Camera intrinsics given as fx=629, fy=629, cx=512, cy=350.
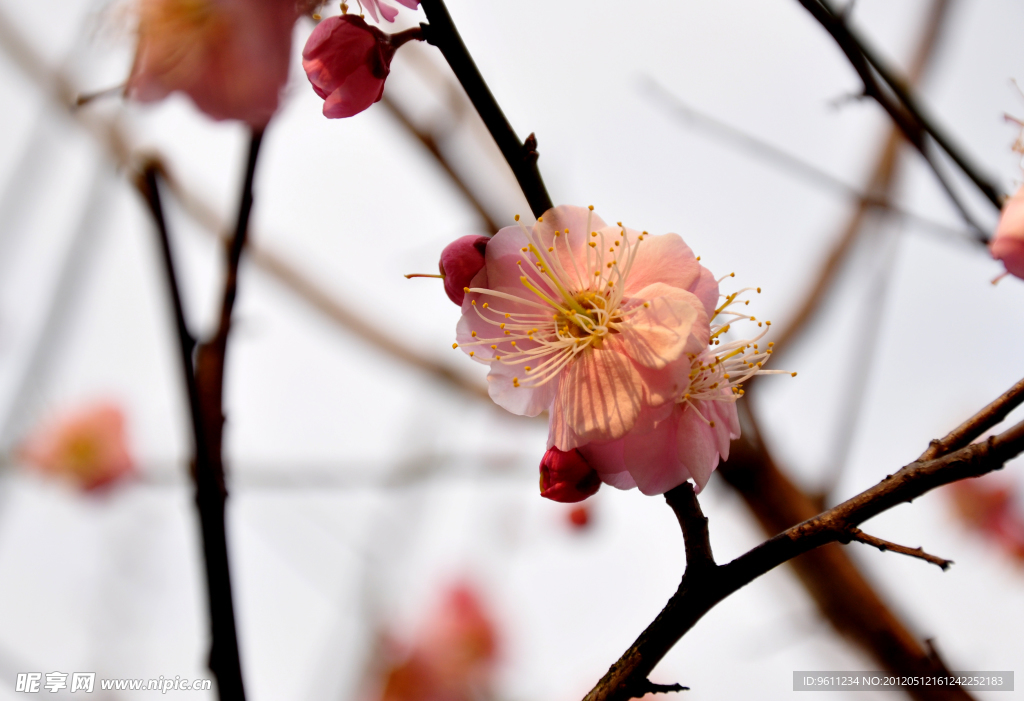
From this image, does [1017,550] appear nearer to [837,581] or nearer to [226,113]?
[837,581]

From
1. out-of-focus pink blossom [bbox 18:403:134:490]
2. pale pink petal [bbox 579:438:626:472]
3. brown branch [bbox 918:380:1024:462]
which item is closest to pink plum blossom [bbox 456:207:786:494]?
pale pink petal [bbox 579:438:626:472]

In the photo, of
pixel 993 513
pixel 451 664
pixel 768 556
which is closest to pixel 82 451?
pixel 451 664

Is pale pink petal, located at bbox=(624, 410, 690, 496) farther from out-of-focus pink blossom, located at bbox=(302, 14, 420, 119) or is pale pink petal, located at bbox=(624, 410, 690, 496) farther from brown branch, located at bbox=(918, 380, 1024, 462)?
out-of-focus pink blossom, located at bbox=(302, 14, 420, 119)

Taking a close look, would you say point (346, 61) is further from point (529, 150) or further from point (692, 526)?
point (692, 526)

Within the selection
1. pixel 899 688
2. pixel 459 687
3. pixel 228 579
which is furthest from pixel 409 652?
pixel 228 579

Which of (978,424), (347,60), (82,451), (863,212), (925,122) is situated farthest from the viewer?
(82,451)
